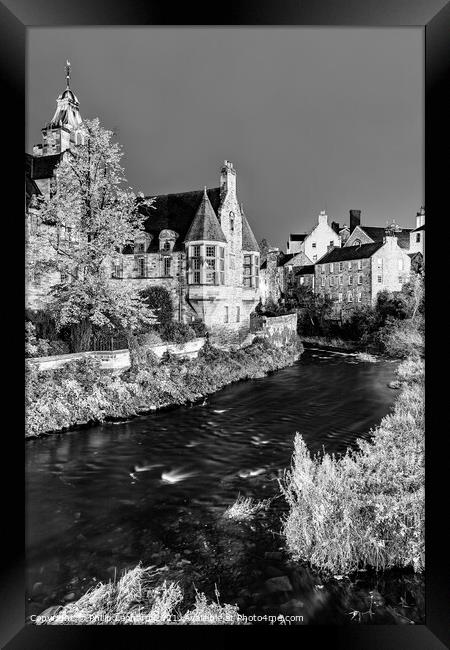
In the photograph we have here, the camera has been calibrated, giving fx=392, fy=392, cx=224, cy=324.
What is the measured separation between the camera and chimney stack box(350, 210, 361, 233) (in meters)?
2.82

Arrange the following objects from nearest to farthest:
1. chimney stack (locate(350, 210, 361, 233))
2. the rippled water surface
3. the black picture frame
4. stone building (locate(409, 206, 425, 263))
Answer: the black picture frame → the rippled water surface → stone building (locate(409, 206, 425, 263)) → chimney stack (locate(350, 210, 361, 233))

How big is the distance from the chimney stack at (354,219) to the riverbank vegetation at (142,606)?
101 inches

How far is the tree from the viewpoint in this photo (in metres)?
2.83

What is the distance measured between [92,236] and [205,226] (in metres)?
0.85

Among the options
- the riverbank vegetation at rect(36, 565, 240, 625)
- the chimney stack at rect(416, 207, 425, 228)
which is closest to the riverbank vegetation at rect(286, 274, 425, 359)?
the chimney stack at rect(416, 207, 425, 228)

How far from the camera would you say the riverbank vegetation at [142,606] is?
2.32 m

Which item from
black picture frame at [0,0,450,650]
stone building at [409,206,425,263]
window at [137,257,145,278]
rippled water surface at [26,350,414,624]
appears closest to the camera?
black picture frame at [0,0,450,650]

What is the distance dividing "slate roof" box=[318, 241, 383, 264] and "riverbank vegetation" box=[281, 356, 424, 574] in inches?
33.5

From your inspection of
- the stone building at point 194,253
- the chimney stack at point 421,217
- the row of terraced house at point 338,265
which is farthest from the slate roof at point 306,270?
the chimney stack at point 421,217

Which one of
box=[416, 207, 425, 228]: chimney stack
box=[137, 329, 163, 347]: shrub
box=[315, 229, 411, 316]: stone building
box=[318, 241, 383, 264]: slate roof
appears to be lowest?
box=[137, 329, 163, 347]: shrub

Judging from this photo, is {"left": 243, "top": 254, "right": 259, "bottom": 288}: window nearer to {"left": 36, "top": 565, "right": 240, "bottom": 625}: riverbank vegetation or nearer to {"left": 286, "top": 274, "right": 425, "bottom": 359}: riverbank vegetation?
{"left": 286, "top": 274, "right": 425, "bottom": 359}: riverbank vegetation

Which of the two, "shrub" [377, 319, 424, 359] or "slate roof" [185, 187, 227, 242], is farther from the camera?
"slate roof" [185, 187, 227, 242]

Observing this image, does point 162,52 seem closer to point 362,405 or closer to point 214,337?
point 214,337

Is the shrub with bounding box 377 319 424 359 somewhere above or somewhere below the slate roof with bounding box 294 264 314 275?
below
